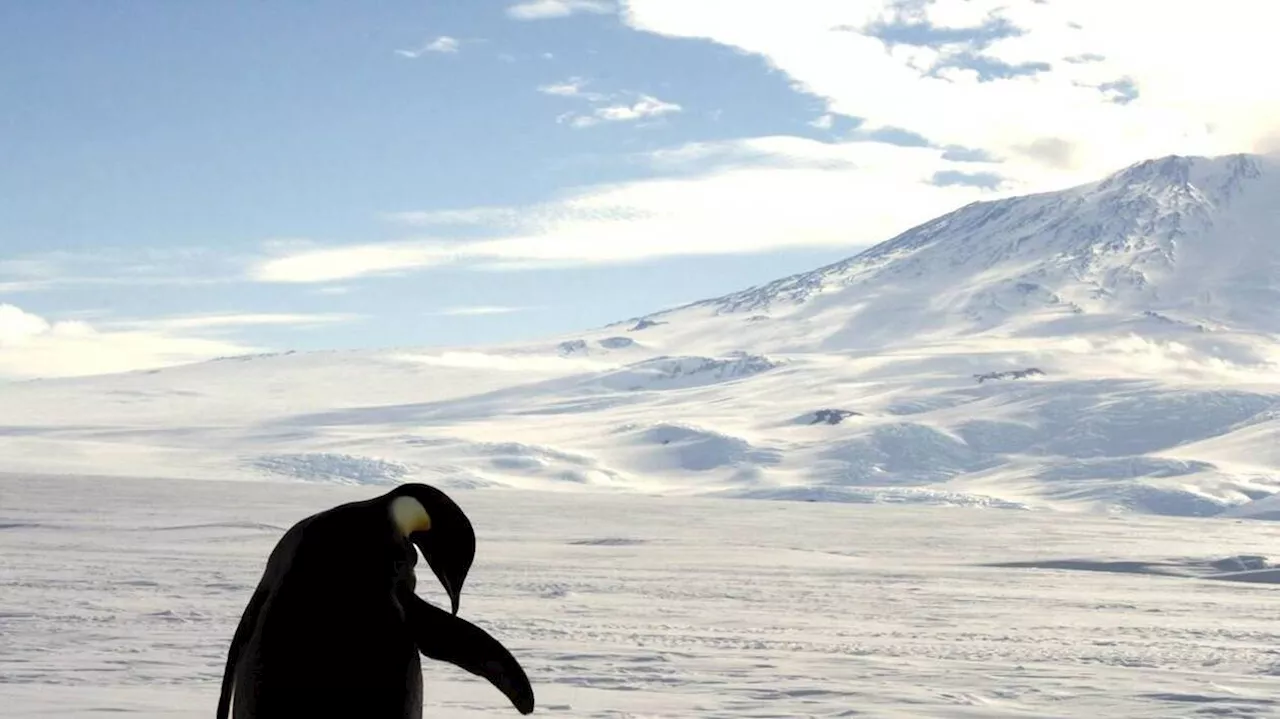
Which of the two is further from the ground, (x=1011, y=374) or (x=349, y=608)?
(x=349, y=608)

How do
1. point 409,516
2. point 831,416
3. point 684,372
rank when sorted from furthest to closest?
point 684,372 → point 831,416 → point 409,516

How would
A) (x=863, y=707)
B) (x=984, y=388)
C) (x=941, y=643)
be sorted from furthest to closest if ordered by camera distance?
(x=984, y=388)
(x=941, y=643)
(x=863, y=707)

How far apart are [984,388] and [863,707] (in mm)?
112794

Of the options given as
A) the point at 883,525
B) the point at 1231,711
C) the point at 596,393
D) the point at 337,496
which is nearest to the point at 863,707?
the point at 1231,711

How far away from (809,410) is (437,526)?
383ft

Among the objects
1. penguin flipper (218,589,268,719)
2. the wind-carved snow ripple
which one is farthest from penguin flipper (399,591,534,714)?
the wind-carved snow ripple

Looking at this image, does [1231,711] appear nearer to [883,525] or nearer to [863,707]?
[863,707]

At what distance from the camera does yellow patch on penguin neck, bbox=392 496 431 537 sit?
8.98ft

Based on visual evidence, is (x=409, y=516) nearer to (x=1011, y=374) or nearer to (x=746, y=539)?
(x=746, y=539)

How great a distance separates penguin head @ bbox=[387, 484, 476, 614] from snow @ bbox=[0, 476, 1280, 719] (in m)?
6.17

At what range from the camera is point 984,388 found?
11950 cm

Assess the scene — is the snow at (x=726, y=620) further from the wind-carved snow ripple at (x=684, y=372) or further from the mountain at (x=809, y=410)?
the wind-carved snow ripple at (x=684, y=372)

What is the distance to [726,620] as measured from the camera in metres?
14.8

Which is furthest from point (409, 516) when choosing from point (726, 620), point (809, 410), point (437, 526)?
point (809, 410)
